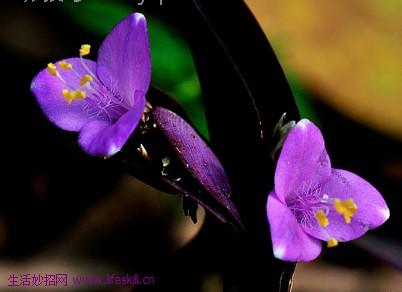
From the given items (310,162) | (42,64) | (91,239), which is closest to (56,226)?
(91,239)

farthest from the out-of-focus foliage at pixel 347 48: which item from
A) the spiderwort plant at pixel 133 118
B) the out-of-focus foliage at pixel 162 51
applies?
the spiderwort plant at pixel 133 118

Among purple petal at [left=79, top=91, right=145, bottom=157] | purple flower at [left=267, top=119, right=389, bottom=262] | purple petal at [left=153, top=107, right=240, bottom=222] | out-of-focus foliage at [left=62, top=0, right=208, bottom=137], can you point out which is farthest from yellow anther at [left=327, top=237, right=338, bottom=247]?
out-of-focus foliage at [left=62, top=0, right=208, bottom=137]

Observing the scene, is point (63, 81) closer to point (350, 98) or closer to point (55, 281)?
point (55, 281)

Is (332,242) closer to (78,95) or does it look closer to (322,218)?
(322,218)

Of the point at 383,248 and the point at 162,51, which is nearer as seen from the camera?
the point at 383,248

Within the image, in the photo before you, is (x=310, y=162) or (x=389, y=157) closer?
(x=310, y=162)

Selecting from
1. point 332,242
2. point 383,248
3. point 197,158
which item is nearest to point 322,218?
point 332,242
